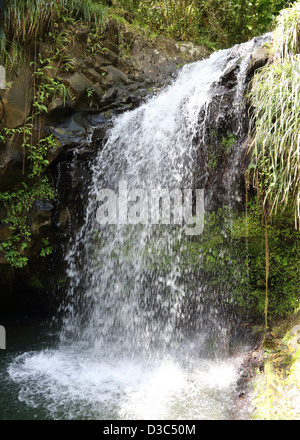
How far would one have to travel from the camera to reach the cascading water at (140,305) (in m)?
2.97

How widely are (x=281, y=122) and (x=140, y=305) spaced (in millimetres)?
2694

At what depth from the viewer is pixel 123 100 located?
5262mm

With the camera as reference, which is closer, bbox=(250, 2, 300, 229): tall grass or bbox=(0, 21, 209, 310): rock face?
bbox=(250, 2, 300, 229): tall grass

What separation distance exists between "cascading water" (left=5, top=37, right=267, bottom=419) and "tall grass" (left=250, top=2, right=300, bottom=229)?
1.98 feet

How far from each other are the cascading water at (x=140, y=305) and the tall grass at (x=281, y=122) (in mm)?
602

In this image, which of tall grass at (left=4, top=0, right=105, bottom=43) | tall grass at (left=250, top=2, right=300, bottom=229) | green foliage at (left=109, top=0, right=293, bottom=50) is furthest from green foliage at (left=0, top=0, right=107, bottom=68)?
tall grass at (left=250, top=2, right=300, bottom=229)

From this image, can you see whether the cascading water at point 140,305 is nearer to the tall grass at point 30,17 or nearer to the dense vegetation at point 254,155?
the dense vegetation at point 254,155

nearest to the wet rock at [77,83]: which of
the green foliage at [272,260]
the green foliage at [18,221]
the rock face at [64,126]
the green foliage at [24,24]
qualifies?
the rock face at [64,126]

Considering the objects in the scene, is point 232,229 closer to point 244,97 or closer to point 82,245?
point 244,97

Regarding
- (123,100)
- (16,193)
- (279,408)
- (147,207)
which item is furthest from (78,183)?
(279,408)

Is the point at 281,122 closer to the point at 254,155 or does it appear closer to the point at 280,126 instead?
the point at 280,126

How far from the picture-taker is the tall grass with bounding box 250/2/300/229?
2877mm

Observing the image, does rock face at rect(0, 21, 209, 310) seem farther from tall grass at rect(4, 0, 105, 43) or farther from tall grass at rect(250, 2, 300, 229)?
tall grass at rect(250, 2, 300, 229)

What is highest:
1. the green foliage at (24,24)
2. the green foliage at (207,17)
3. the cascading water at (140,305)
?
the green foliage at (207,17)
